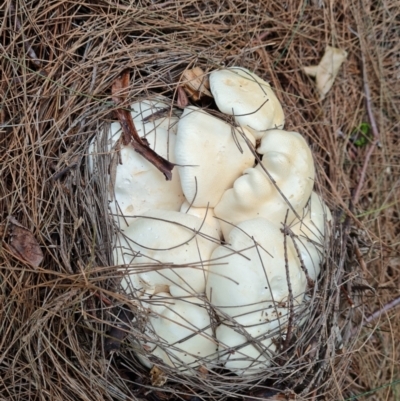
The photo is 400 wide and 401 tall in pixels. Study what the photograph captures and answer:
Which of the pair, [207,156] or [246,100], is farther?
[246,100]

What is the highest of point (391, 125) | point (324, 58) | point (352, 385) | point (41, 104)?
point (324, 58)

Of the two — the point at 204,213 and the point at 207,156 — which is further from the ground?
the point at 207,156

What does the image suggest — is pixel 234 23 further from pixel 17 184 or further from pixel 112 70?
pixel 17 184

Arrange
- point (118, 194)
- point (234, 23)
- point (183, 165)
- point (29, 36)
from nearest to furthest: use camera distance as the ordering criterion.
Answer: point (183, 165) → point (118, 194) → point (29, 36) → point (234, 23)

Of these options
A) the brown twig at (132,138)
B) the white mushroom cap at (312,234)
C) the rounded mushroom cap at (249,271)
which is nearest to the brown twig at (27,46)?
the brown twig at (132,138)

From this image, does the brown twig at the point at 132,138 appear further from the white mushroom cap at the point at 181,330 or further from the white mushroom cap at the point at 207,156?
the white mushroom cap at the point at 181,330

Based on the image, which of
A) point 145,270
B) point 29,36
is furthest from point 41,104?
point 145,270

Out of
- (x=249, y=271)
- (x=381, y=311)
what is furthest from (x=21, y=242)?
(x=381, y=311)

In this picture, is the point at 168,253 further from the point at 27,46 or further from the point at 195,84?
the point at 27,46

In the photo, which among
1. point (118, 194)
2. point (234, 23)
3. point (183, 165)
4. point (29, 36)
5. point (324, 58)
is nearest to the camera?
point (183, 165)
